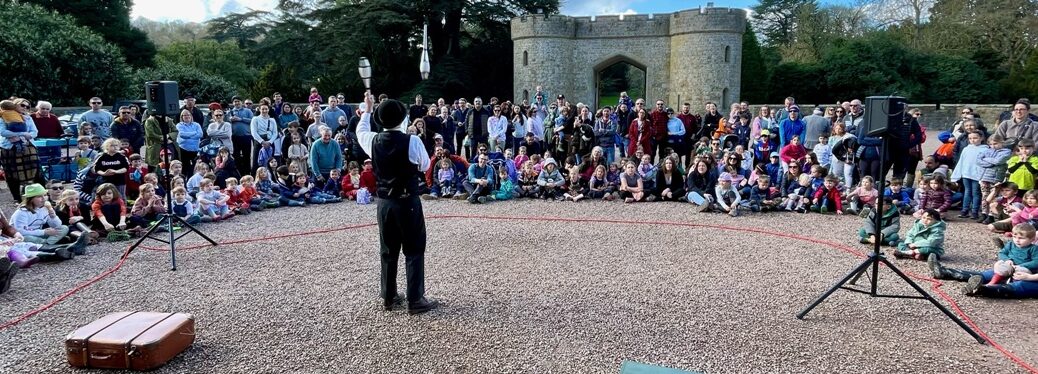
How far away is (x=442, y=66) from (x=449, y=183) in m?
21.9

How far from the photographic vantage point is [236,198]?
1003 centimetres

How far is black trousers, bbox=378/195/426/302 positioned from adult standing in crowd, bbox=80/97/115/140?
9.26 metres

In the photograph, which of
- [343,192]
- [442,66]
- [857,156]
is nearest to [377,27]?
[442,66]

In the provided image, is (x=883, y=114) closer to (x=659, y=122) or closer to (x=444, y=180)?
(x=444, y=180)

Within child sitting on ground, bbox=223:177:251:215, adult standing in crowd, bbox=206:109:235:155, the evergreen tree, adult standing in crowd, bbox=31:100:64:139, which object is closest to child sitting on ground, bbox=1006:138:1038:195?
child sitting on ground, bbox=223:177:251:215

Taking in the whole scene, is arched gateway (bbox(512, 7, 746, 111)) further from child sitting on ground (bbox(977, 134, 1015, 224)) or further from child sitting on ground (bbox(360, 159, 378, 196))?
child sitting on ground (bbox(977, 134, 1015, 224))

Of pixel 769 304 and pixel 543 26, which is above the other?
pixel 543 26

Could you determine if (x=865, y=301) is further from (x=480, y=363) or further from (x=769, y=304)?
(x=480, y=363)

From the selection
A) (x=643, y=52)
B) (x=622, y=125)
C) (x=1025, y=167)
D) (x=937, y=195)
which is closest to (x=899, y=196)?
(x=937, y=195)

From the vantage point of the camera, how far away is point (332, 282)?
6.16 meters

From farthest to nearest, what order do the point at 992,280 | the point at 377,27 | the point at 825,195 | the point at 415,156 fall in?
the point at 377,27 < the point at 825,195 < the point at 992,280 < the point at 415,156

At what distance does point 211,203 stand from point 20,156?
123 inches

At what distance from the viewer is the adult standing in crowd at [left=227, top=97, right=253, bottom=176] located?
487 inches

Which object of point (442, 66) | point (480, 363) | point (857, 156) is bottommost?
point (480, 363)
